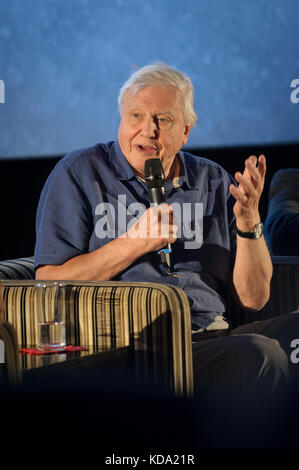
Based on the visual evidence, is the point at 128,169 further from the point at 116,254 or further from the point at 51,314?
the point at 51,314

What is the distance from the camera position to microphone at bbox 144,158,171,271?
5.55 feet

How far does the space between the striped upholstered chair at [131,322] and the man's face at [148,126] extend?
51 centimetres

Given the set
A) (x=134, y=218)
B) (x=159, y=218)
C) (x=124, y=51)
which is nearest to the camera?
(x=159, y=218)

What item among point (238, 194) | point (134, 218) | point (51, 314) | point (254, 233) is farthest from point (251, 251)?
point (51, 314)

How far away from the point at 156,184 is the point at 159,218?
11cm

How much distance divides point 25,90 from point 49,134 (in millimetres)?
221

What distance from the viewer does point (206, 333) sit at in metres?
1.79

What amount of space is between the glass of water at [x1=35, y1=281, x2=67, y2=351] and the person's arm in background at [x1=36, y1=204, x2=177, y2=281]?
0.22 m

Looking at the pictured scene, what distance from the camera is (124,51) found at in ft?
10.3

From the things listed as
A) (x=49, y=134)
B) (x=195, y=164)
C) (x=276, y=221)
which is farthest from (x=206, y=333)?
(x=49, y=134)

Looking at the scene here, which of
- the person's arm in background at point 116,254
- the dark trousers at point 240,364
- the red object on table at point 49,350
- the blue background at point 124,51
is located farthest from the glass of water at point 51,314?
the blue background at point 124,51

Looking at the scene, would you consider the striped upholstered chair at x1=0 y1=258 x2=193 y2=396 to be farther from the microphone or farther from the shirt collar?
the shirt collar

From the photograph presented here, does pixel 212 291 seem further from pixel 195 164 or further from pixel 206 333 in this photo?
pixel 195 164

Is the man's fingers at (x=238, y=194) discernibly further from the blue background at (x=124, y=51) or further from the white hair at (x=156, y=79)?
the blue background at (x=124, y=51)
